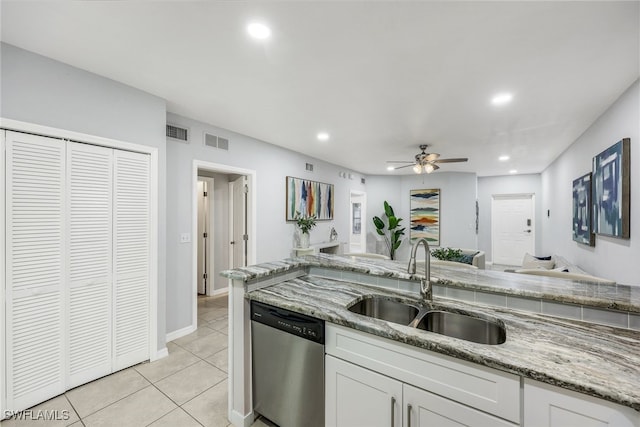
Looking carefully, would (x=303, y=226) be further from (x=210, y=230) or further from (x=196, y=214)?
(x=196, y=214)

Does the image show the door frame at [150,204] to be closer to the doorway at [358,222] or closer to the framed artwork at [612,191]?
the framed artwork at [612,191]

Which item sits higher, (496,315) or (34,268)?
(34,268)

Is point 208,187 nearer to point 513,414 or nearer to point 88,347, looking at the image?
point 88,347

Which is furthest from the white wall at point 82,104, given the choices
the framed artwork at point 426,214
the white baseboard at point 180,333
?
the framed artwork at point 426,214

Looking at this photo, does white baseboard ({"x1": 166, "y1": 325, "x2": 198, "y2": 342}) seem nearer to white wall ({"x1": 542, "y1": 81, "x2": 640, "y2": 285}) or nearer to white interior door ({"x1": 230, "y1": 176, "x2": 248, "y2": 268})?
white interior door ({"x1": 230, "y1": 176, "x2": 248, "y2": 268})

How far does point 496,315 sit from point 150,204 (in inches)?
114

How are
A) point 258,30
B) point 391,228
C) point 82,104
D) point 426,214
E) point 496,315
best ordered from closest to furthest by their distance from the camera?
point 496,315 < point 258,30 < point 82,104 < point 391,228 < point 426,214

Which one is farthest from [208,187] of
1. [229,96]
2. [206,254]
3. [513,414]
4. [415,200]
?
[415,200]

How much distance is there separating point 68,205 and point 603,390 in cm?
320

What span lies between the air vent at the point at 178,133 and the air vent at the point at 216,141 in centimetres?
26

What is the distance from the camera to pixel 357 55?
1.96m

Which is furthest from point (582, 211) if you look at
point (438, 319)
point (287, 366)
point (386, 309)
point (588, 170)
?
point (287, 366)

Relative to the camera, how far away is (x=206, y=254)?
4.74 meters

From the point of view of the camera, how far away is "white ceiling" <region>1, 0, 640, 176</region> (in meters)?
1.55
